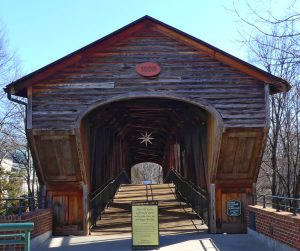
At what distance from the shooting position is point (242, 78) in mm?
13688

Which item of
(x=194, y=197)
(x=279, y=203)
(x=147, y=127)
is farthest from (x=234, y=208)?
(x=147, y=127)

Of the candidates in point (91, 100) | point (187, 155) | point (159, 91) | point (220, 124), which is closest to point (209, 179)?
point (220, 124)

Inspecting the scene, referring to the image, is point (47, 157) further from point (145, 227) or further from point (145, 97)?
point (145, 227)

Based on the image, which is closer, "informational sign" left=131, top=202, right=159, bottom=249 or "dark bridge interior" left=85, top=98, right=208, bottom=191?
"informational sign" left=131, top=202, right=159, bottom=249

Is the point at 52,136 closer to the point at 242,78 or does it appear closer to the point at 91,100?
the point at 91,100

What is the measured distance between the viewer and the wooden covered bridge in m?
13.3

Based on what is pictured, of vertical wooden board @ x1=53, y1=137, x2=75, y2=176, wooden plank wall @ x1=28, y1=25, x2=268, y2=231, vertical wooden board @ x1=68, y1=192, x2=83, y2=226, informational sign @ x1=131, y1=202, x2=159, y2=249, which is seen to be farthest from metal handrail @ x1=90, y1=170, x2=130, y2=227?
informational sign @ x1=131, y1=202, x2=159, y2=249

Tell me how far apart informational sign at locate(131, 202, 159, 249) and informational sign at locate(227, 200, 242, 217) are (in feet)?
12.3

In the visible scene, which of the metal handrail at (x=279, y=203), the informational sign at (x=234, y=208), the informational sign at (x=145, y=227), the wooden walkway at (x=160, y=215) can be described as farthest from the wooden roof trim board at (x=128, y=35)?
the wooden walkway at (x=160, y=215)

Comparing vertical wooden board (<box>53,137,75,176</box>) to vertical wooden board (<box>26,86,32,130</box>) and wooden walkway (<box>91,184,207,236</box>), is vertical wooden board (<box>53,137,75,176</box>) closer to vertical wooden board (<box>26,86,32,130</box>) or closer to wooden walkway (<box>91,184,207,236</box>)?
vertical wooden board (<box>26,86,32,130</box>)

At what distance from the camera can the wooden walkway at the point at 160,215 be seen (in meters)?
14.8

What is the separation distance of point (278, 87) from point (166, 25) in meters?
3.76

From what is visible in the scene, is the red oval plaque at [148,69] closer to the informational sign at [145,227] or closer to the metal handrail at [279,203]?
the informational sign at [145,227]

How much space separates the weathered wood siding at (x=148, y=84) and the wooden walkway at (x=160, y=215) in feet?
12.7
